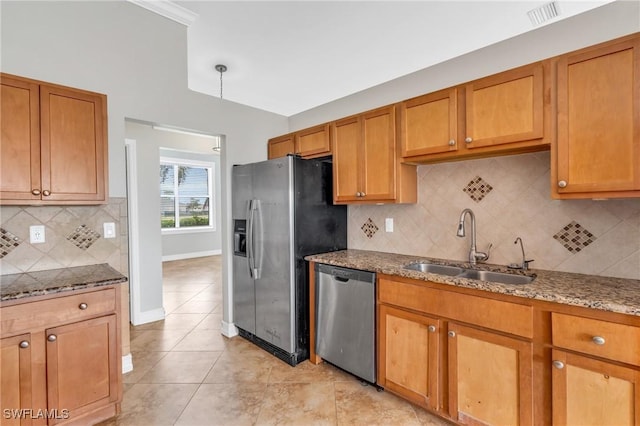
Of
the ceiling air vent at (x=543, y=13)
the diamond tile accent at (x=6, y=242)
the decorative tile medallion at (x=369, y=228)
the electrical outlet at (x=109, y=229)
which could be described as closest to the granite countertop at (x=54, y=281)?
the diamond tile accent at (x=6, y=242)

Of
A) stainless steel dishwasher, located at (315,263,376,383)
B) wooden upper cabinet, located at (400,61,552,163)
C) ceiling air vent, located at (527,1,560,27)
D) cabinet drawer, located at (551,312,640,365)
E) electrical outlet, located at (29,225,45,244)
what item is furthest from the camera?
ceiling air vent, located at (527,1,560,27)

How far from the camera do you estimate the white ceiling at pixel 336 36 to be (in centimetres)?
250

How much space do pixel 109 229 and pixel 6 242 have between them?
57 cm

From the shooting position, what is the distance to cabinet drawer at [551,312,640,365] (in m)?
1.28

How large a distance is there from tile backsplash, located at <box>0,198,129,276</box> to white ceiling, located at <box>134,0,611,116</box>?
1.84m

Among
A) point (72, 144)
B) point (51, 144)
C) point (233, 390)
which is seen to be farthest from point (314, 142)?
point (233, 390)

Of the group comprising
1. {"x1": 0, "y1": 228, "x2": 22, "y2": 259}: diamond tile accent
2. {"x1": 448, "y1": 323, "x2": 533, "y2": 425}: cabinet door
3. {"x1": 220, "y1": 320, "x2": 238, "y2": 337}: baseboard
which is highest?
{"x1": 0, "y1": 228, "x2": 22, "y2": 259}: diamond tile accent

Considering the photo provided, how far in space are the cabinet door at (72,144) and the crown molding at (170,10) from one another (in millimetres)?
1000

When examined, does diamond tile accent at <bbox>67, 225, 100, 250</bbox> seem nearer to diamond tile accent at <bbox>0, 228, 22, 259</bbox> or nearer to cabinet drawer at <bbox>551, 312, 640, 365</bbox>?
diamond tile accent at <bbox>0, 228, 22, 259</bbox>

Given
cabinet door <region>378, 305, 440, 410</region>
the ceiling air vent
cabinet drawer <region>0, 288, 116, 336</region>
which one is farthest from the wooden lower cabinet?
the ceiling air vent

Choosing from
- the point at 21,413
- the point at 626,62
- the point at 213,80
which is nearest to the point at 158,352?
the point at 21,413

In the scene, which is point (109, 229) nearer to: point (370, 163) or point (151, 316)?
point (151, 316)

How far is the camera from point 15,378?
1.57m

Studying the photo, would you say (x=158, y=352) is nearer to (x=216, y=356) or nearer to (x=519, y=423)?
(x=216, y=356)
